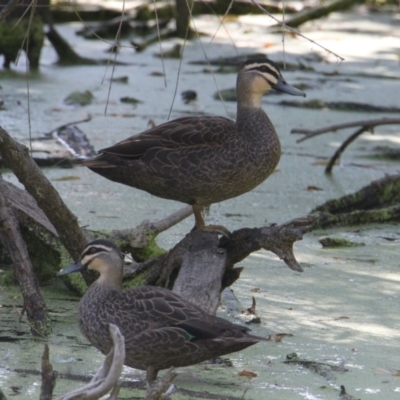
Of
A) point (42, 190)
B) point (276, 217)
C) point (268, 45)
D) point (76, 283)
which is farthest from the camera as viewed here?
point (268, 45)

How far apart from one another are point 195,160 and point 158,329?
43.2 inches

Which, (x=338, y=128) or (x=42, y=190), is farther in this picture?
(x=338, y=128)

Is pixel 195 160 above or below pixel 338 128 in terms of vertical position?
above

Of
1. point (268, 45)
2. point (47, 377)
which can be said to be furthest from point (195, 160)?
point (268, 45)

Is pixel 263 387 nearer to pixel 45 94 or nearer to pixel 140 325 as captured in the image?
pixel 140 325

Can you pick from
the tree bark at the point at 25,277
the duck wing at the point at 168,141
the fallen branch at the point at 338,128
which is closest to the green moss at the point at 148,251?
the duck wing at the point at 168,141

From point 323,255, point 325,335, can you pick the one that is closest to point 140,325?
point 325,335

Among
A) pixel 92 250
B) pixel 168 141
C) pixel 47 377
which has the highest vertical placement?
pixel 168 141

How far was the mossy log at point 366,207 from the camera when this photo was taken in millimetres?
6160

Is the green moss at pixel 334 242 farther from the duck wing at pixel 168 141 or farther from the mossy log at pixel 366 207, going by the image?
the duck wing at pixel 168 141

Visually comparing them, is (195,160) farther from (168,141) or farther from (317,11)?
(317,11)

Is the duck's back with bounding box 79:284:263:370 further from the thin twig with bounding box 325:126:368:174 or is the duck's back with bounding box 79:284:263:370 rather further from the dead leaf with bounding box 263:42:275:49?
the dead leaf with bounding box 263:42:275:49

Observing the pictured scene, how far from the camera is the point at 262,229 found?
13.1 ft

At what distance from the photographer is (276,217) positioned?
6.12 metres
